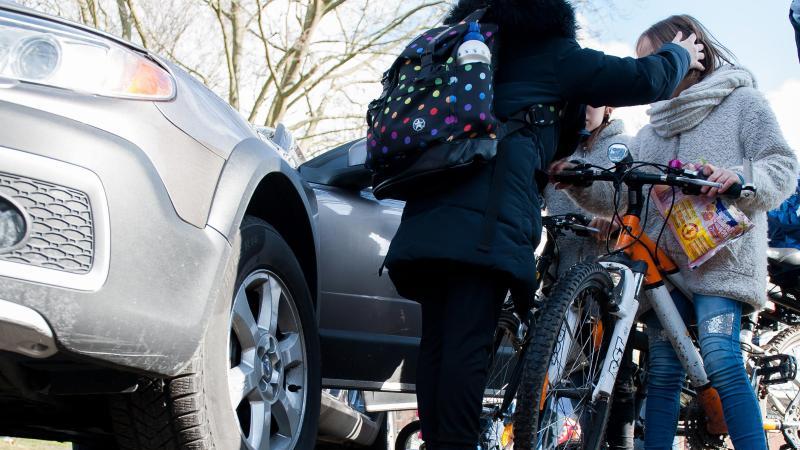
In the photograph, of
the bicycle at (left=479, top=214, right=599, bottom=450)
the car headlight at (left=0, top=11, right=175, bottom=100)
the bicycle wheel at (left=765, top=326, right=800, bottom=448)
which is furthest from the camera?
the bicycle wheel at (left=765, top=326, right=800, bottom=448)

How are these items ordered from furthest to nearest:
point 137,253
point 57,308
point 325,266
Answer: point 325,266
point 137,253
point 57,308

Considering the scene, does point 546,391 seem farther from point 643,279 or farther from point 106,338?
point 106,338

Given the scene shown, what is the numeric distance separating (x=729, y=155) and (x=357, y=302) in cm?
165

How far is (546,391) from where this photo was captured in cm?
310

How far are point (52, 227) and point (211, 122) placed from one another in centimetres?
67

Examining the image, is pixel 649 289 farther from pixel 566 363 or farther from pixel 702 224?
pixel 566 363

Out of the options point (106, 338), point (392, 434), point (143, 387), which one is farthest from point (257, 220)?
point (392, 434)

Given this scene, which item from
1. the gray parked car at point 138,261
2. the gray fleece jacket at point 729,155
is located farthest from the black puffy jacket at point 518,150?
the gray fleece jacket at point 729,155

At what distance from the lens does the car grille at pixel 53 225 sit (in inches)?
75.2

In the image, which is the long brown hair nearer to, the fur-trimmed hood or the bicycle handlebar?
the bicycle handlebar

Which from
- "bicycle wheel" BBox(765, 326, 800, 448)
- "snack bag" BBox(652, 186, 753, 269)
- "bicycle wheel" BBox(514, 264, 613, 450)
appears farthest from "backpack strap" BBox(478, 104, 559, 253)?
"bicycle wheel" BBox(765, 326, 800, 448)

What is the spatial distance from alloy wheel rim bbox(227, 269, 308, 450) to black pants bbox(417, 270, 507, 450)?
515mm

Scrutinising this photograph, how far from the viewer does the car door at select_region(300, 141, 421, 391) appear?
12.0ft

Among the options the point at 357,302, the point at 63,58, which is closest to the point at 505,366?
the point at 357,302
